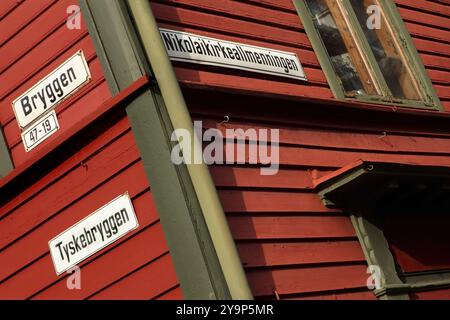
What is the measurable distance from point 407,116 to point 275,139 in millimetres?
1933

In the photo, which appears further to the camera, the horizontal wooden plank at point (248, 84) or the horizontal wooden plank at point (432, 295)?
the horizontal wooden plank at point (432, 295)

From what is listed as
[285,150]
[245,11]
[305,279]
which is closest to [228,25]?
[245,11]

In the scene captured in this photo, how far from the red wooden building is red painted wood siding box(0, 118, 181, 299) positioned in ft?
0.04

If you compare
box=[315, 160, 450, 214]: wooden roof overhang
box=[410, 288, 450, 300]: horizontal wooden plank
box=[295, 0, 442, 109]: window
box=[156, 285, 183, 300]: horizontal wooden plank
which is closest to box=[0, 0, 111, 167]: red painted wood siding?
box=[156, 285, 183, 300]: horizontal wooden plank

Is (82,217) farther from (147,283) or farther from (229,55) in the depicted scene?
(229,55)

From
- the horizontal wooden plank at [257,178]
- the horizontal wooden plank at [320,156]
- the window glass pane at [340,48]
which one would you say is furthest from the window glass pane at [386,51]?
the horizontal wooden plank at [257,178]

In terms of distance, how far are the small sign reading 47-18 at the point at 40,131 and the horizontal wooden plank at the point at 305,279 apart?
6.28 ft

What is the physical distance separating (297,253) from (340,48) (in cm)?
268

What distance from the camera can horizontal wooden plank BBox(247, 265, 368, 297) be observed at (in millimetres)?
5500

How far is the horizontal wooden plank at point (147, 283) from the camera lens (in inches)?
210

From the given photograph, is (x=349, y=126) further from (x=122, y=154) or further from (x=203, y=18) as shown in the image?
(x=122, y=154)

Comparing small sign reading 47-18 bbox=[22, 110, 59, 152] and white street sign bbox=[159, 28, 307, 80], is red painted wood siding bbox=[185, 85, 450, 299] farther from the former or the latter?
small sign reading 47-18 bbox=[22, 110, 59, 152]

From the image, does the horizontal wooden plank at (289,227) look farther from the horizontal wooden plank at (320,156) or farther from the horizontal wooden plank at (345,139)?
the horizontal wooden plank at (345,139)

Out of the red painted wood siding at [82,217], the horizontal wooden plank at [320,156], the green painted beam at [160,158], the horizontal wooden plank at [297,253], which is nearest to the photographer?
the green painted beam at [160,158]
